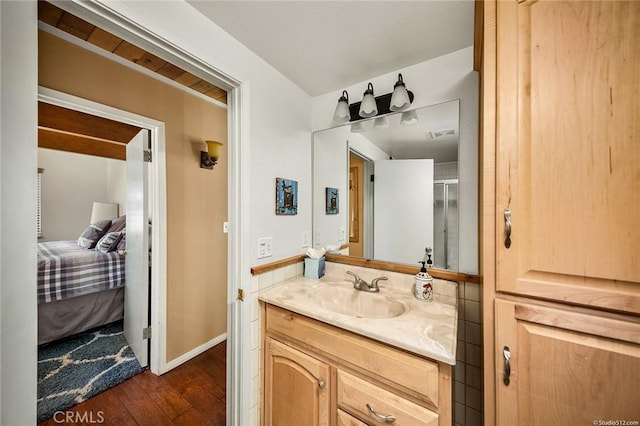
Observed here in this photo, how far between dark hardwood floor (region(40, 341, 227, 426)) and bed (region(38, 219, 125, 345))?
44.8 inches

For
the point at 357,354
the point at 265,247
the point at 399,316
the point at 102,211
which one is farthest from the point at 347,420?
the point at 102,211

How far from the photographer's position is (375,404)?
90 centimetres

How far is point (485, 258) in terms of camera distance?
0.73m

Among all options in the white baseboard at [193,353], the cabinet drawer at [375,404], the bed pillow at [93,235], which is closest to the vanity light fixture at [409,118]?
the cabinet drawer at [375,404]

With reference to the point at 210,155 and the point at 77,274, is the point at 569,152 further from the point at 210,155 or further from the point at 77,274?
the point at 77,274

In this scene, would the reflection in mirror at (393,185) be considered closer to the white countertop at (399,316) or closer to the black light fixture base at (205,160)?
the white countertop at (399,316)

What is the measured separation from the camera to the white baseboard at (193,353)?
1924 mm

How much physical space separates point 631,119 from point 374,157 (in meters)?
1.13

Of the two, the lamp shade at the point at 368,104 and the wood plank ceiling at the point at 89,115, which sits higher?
the wood plank ceiling at the point at 89,115

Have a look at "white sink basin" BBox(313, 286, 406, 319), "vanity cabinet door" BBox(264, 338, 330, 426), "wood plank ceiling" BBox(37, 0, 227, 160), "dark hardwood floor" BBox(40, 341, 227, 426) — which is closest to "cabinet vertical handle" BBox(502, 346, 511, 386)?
"white sink basin" BBox(313, 286, 406, 319)

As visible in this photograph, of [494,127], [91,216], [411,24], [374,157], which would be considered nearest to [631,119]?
[494,127]

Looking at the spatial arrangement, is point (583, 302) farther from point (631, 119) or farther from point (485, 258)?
point (631, 119)

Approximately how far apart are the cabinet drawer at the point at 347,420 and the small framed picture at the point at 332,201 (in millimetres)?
1152

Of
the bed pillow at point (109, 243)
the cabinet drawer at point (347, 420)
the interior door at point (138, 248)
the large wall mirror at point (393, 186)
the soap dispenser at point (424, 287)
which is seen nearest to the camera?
the cabinet drawer at point (347, 420)
